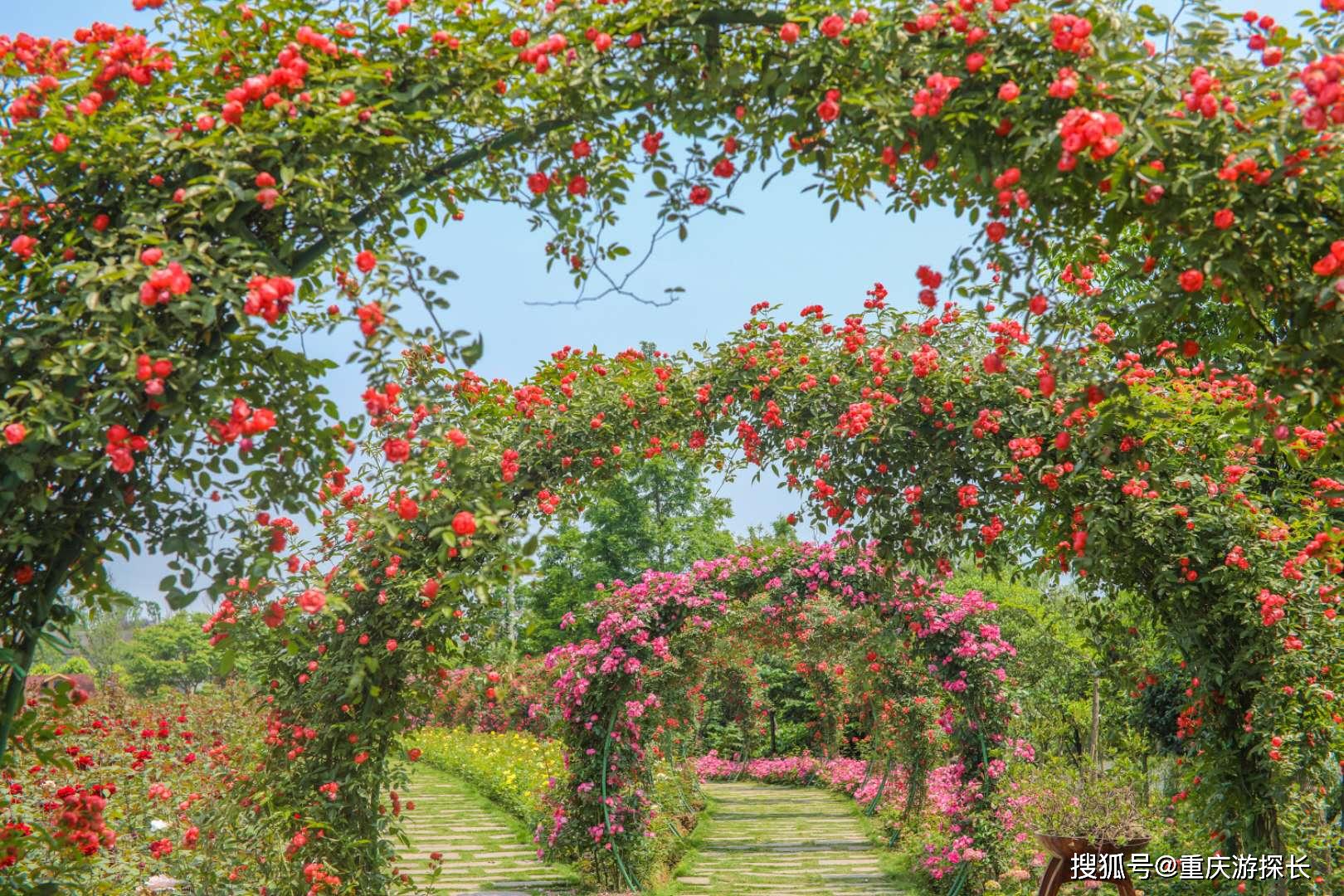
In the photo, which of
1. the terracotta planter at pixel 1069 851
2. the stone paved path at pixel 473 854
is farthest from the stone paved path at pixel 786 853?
the terracotta planter at pixel 1069 851

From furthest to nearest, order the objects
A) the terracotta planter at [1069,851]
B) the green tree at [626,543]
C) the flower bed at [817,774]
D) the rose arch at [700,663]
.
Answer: the green tree at [626,543] → the flower bed at [817,774] → the rose arch at [700,663] → the terracotta planter at [1069,851]

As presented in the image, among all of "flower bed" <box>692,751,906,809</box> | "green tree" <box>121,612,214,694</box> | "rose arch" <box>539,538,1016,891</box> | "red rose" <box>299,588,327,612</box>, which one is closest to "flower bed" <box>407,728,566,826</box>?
"rose arch" <box>539,538,1016,891</box>

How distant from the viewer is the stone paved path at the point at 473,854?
7.19m

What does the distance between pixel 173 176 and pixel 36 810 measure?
12.5 ft

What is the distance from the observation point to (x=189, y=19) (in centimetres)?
236


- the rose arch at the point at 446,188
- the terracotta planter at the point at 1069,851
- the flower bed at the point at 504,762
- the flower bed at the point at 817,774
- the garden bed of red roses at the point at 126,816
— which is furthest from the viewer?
the flower bed at the point at 817,774

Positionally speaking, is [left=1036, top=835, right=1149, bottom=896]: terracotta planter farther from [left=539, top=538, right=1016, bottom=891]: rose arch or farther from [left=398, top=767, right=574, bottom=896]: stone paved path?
[left=398, top=767, right=574, bottom=896]: stone paved path

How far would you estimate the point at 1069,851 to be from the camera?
452 centimetres

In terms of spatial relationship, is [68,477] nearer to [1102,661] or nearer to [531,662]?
[1102,661]

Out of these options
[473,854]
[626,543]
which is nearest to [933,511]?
[473,854]

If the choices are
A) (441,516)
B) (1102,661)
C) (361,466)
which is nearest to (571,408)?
(361,466)

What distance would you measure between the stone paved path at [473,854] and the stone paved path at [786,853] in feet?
3.89

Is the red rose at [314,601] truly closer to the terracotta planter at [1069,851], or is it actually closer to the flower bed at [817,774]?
the terracotta planter at [1069,851]

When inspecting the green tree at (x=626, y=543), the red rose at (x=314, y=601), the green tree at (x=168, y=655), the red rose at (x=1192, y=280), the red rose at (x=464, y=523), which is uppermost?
the green tree at (x=626, y=543)
